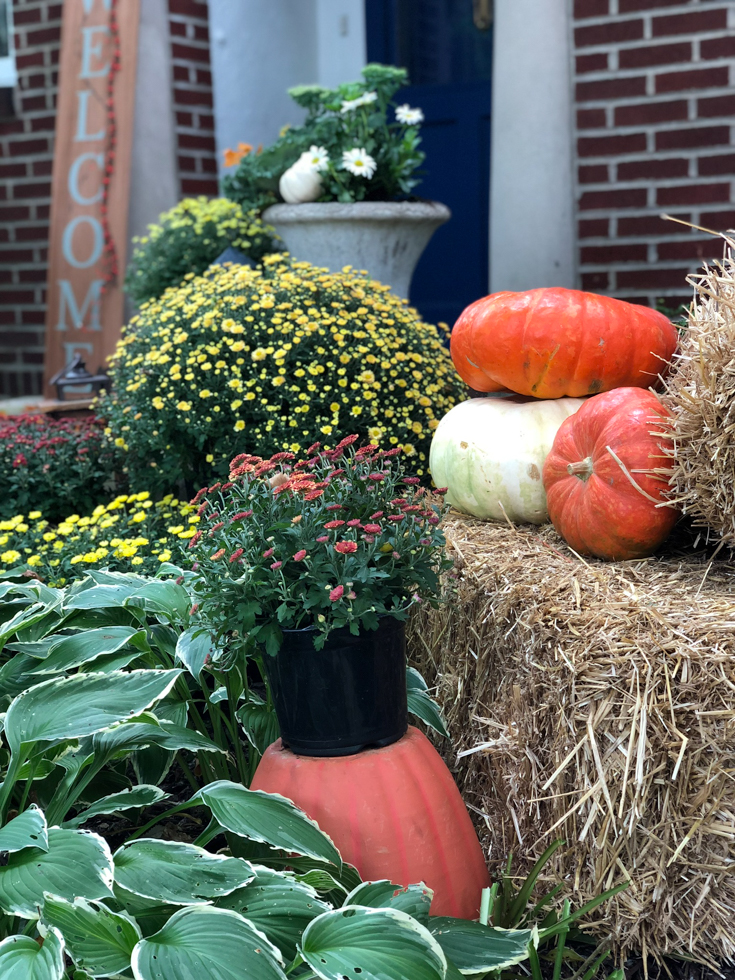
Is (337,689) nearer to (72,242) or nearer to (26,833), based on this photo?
(26,833)

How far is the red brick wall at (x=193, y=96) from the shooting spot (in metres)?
4.78

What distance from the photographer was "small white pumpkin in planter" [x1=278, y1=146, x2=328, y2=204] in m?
3.79

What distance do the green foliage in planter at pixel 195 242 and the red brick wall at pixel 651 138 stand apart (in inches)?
53.7

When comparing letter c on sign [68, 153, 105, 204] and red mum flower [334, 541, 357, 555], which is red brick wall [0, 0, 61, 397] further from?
red mum flower [334, 541, 357, 555]

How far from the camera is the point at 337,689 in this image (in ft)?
5.12

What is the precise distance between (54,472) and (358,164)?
165 cm

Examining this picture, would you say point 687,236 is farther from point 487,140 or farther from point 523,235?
point 487,140

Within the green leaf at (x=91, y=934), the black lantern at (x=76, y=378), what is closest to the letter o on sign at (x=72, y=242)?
the black lantern at (x=76, y=378)

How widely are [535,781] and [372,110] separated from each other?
10.4ft

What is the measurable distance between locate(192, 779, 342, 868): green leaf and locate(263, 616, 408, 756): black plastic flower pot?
13 cm

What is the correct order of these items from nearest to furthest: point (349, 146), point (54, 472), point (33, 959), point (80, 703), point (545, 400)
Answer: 1. point (33, 959)
2. point (80, 703)
3. point (545, 400)
4. point (54, 472)
5. point (349, 146)

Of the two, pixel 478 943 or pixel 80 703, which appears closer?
pixel 478 943

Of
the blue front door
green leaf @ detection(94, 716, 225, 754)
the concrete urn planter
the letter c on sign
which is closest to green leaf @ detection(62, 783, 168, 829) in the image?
green leaf @ detection(94, 716, 225, 754)

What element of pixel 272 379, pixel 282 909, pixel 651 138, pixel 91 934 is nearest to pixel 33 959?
pixel 91 934
